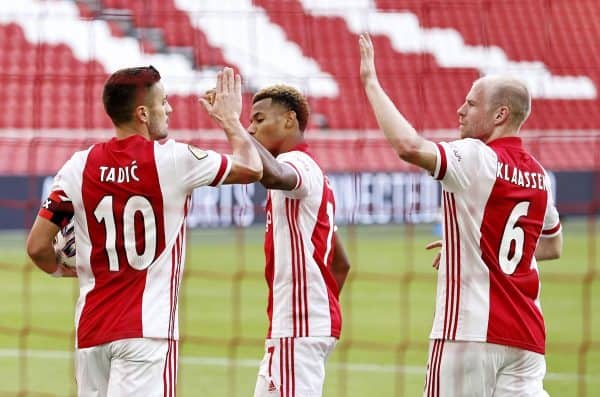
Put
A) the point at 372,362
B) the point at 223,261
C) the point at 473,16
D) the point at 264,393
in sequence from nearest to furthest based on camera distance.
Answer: the point at 264,393 → the point at 372,362 → the point at 223,261 → the point at 473,16

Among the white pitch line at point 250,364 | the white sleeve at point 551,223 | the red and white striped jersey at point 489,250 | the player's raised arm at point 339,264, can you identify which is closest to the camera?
Result: the red and white striped jersey at point 489,250

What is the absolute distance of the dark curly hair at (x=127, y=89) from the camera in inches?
191

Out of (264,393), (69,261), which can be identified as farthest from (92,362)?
(264,393)

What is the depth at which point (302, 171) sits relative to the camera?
18.4ft

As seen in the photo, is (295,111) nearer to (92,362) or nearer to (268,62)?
(92,362)

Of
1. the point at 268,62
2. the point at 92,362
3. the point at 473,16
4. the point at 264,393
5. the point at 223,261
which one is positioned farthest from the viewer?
the point at 268,62

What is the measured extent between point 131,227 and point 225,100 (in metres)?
0.63

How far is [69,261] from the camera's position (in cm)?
507

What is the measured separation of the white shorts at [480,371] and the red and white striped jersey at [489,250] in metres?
0.04

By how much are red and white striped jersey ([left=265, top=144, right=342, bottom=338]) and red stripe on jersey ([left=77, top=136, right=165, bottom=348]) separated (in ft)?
3.19

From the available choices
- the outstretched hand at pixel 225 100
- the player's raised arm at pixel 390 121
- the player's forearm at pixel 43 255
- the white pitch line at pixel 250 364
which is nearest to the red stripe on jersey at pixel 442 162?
the player's raised arm at pixel 390 121

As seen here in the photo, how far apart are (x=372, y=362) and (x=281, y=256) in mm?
4425

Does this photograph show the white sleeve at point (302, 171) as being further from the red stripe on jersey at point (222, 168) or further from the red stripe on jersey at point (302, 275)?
the red stripe on jersey at point (222, 168)

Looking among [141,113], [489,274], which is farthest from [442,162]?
[141,113]
